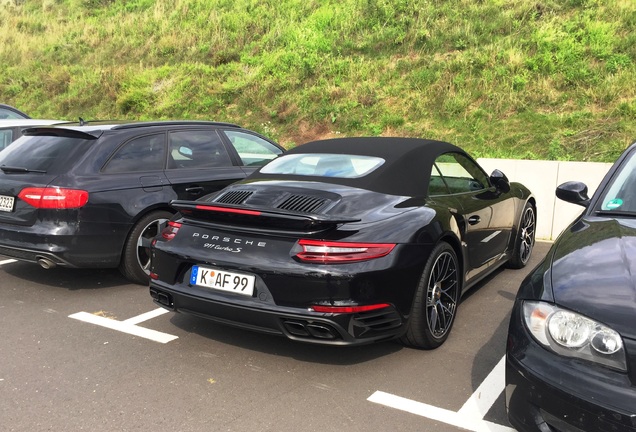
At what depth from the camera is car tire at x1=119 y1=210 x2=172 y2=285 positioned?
5.18m

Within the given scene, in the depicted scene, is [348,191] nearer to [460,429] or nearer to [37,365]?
[460,429]

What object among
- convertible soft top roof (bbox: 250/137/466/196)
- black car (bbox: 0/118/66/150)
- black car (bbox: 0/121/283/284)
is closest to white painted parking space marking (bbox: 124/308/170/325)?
black car (bbox: 0/121/283/284)

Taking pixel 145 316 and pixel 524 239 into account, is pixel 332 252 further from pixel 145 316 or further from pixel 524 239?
pixel 524 239

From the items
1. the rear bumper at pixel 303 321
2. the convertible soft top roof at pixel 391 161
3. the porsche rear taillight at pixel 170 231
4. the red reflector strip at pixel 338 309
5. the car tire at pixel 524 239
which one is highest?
the convertible soft top roof at pixel 391 161

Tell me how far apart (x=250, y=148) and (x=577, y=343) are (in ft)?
15.7

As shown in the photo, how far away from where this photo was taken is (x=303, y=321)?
10.6 ft

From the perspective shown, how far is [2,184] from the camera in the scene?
5.04 m

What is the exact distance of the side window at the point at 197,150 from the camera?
18.9 feet

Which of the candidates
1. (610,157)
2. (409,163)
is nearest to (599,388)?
(409,163)

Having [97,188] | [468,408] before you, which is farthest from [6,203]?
[468,408]

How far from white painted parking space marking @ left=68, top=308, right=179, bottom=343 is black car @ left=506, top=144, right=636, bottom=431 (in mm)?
2554

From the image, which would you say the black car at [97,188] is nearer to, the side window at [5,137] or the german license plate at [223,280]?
the german license plate at [223,280]

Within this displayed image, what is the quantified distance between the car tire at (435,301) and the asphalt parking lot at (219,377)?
0.12 m

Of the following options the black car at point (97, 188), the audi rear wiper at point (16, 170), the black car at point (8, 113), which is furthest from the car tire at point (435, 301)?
the black car at point (8, 113)
